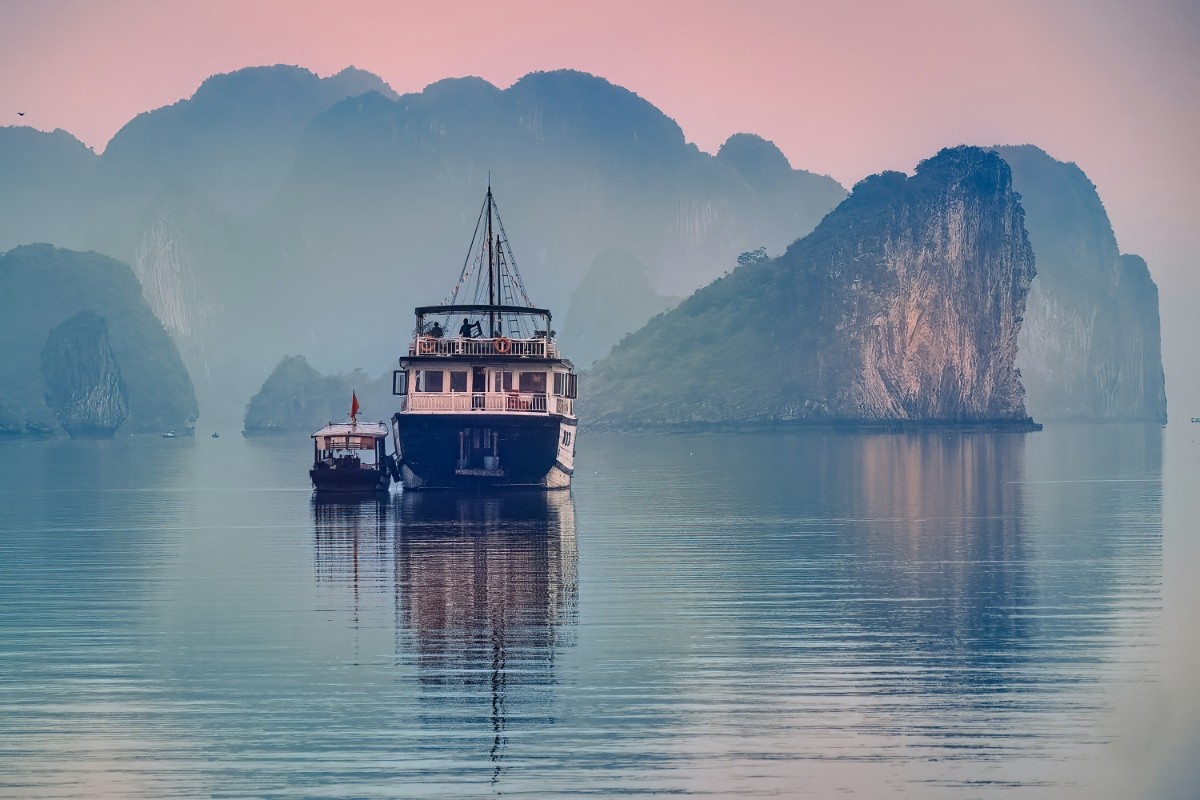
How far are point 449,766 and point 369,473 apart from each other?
60853 millimetres

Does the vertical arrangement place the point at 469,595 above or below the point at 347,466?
below

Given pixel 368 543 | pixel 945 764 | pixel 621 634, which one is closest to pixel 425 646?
pixel 621 634

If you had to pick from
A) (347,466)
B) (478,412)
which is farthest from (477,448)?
(347,466)

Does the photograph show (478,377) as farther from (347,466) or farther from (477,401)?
(347,466)

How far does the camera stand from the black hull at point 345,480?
85.5 meters

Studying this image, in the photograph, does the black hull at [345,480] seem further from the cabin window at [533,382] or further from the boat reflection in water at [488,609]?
the boat reflection in water at [488,609]

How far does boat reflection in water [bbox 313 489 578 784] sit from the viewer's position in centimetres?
2962

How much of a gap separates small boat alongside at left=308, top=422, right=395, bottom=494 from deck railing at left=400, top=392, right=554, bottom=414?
6425mm

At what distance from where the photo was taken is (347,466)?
86500 millimetres

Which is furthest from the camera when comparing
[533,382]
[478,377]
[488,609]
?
[533,382]

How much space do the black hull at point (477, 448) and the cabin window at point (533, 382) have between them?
80.9 inches

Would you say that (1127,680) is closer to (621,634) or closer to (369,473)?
(621,634)

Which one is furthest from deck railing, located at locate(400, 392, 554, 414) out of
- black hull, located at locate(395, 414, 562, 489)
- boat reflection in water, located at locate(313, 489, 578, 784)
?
boat reflection in water, located at locate(313, 489, 578, 784)

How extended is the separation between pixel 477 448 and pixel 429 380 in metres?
4.28
